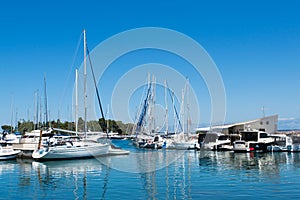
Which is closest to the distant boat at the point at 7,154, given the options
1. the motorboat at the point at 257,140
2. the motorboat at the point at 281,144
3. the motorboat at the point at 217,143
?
the motorboat at the point at 217,143

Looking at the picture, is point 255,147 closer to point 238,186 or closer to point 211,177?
point 211,177

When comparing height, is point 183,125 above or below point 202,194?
above

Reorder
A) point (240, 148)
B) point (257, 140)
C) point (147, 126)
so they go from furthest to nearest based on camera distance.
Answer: point (147, 126), point (257, 140), point (240, 148)

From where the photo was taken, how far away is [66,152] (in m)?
52.7

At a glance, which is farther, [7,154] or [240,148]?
[240,148]

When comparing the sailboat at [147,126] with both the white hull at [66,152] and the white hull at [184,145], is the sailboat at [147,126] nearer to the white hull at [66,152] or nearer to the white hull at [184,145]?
the white hull at [184,145]

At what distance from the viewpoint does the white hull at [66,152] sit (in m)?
51.9

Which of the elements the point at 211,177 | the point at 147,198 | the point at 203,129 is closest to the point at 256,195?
the point at 147,198

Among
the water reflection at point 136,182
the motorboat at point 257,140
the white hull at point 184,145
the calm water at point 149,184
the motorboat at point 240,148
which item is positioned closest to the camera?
the calm water at point 149,184

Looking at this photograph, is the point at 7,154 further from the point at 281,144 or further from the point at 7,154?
the point at 281,144

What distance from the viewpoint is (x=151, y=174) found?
121 ft

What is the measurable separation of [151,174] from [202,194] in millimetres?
11654

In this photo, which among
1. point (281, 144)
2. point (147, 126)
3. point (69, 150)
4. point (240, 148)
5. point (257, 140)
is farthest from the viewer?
point (147, 126)

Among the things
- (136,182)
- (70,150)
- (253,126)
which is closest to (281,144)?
(253,126)
